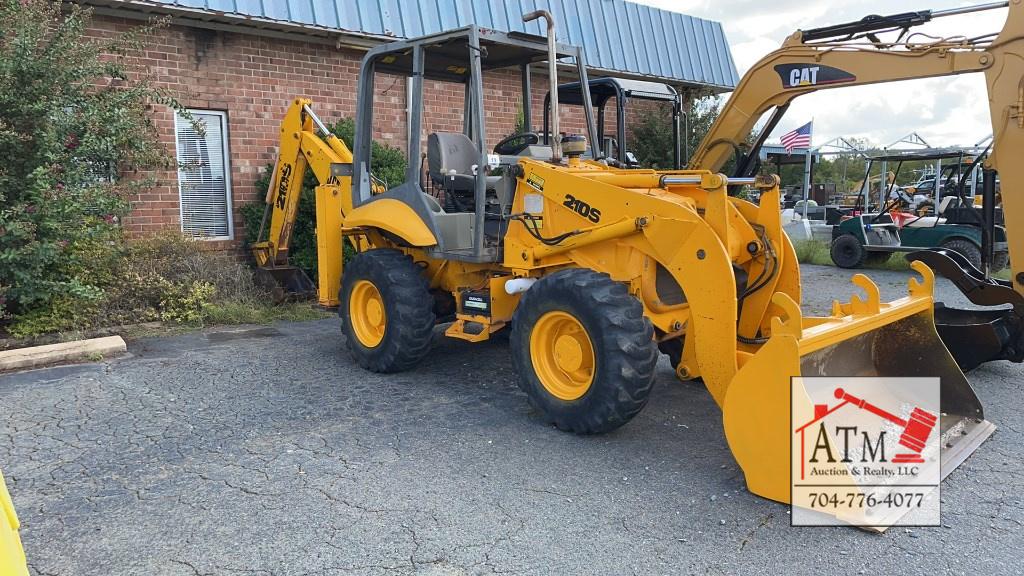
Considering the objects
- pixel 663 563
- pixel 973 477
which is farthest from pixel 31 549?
pixel 973 477

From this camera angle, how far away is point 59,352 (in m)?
6.59

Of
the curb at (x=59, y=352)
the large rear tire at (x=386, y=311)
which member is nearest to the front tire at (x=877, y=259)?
the large rear tire at (x=386, y=311)

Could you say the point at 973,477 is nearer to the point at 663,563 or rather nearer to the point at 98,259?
the point at 663,563

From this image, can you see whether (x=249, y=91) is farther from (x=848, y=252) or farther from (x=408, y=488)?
(x=848, y=252)

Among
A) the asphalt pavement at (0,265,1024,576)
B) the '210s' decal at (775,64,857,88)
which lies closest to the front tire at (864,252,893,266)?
the asphalt pavement at (0,265,1024,576)

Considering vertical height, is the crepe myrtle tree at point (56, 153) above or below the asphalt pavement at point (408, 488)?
above

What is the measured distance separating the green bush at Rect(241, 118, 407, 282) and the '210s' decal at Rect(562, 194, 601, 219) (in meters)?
4.86

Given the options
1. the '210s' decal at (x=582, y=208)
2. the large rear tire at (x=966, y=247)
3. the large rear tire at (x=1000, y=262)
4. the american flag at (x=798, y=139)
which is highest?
the american flag at (x=798, y=139)

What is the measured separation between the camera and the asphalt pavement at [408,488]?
128 inches

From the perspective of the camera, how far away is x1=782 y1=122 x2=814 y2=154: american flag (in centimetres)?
2070

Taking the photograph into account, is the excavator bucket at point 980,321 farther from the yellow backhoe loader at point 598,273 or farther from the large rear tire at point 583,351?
the large rear tire at point 583,351

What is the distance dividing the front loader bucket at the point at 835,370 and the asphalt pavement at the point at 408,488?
18 cm

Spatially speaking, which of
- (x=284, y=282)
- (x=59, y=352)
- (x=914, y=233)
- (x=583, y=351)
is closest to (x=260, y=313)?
(x=284, y=282)

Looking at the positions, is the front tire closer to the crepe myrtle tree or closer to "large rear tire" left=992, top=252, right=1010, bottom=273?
"large rear tire" left=992, top=252, right=1010, bottom=273
